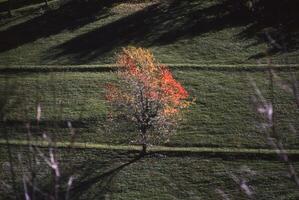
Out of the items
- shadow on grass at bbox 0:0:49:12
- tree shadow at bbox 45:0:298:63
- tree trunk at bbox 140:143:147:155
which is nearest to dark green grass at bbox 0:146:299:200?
tree trunk at bbox 140:143:147:155

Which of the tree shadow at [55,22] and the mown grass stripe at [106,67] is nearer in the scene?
the mown grass stripe at [106,67]

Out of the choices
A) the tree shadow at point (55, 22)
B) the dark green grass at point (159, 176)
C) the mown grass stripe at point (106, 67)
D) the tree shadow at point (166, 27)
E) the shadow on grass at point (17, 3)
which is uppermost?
the shadow on grass at point (17, 3)

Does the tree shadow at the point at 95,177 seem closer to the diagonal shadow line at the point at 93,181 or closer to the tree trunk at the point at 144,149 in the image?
the diagonal shadow line at the point at 93,181

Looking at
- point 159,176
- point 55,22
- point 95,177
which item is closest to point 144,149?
point 159,176

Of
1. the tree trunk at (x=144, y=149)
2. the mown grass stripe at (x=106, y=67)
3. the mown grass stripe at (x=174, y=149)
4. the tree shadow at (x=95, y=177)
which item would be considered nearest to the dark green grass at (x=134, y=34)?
the mown grass stripe at (x=106, y=67)

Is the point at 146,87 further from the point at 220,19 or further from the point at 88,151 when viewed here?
the point at 220,19

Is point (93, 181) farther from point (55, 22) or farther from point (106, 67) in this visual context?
point (55, 22)

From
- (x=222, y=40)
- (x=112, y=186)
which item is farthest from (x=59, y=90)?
(x=222, y=40)

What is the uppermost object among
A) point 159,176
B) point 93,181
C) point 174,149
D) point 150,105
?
point 150,105
